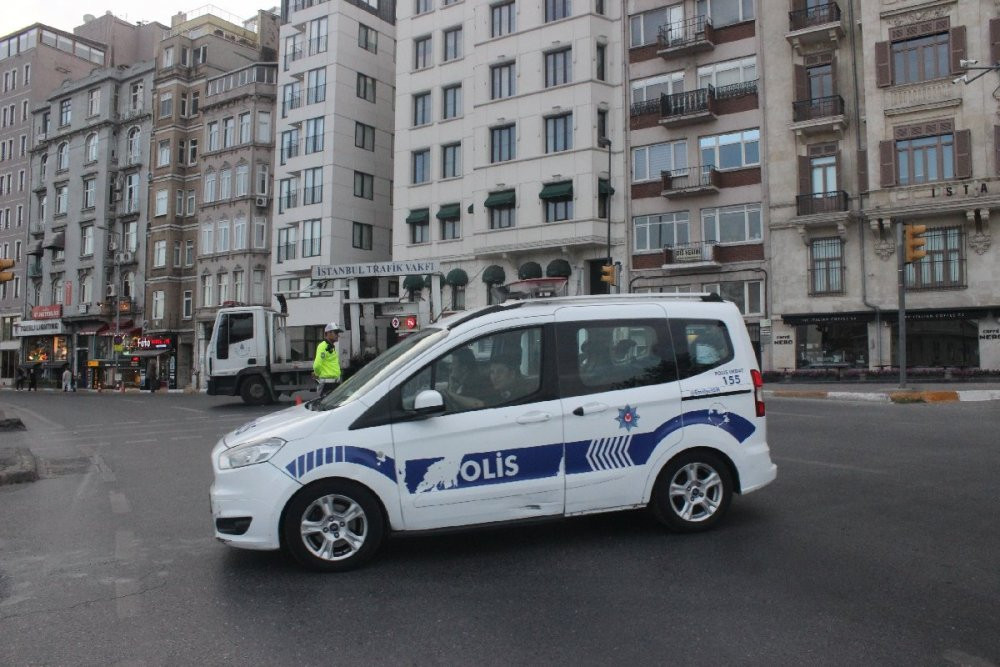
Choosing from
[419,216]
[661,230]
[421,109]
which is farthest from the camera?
[421,109]

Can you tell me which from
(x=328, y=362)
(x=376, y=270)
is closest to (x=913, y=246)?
(x=376, y=270)

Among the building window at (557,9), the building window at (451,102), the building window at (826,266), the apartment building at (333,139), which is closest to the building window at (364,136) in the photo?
the apartment building at (333,139)

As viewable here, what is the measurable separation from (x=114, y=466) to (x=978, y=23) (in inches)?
1209

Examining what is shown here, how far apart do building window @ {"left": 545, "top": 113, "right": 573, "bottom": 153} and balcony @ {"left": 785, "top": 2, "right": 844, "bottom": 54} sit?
9701 mm

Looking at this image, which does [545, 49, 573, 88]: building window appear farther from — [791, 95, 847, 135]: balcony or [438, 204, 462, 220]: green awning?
[791, 95, 847, 135]: balcony

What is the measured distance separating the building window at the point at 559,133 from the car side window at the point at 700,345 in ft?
98.2

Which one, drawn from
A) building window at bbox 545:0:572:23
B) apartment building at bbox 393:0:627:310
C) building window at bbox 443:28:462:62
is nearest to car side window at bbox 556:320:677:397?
apartment building at bbox 393:0:627:310

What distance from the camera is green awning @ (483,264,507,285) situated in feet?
120

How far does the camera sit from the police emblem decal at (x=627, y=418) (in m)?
5.84

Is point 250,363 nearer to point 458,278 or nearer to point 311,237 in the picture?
point 458,278

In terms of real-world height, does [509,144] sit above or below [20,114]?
below

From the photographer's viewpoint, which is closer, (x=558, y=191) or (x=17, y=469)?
(x=17, y=469)

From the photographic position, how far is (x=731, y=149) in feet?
108

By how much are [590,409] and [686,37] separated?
31.6m
